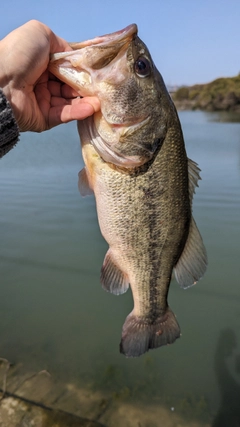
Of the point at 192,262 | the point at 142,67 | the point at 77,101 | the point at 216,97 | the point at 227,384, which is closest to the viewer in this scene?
the point at 142,67

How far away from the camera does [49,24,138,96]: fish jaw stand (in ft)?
5.66

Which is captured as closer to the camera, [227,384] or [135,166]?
[135,166]

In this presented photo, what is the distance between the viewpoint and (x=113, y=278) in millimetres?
2252

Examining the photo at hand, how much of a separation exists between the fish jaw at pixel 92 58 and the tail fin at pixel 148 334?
1.39 m

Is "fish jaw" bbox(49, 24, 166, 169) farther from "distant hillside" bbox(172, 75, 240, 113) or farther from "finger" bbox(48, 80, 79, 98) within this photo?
"distant hillside" bbox(172, 75, 240, 113)

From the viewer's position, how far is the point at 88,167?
6.57ft

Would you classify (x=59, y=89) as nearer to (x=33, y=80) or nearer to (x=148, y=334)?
(x=33, y=80)

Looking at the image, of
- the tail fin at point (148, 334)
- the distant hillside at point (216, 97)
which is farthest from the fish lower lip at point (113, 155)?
the distant hillside at point (216, 97)

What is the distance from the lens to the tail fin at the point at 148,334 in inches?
88.7

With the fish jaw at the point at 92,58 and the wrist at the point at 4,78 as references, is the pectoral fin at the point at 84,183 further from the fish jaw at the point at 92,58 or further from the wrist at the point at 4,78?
the wrist at the point at 4,78

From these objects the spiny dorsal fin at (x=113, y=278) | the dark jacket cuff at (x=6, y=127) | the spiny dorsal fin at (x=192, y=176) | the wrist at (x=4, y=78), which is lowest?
the spiny dorsal fin at (x=113, y=278)

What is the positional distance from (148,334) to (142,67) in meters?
1.53

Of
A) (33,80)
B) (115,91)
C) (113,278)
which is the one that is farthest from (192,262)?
(33,80)

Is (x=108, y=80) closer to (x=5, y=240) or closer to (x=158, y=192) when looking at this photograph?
(x=158, y=192)
